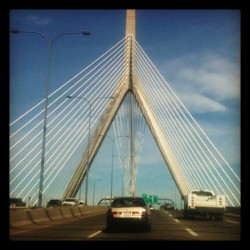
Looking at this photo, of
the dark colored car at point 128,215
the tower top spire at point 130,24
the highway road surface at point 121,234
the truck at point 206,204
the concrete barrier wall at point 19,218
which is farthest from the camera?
the tower top spire at point 130,24

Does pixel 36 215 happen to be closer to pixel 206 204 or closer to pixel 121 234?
pixel 121 234

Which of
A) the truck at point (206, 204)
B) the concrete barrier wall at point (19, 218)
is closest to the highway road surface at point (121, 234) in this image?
the concrete barrier wall at point (19, 218)

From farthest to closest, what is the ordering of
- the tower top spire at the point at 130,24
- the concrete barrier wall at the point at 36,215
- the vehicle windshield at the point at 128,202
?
the tower top spire at the point at 130,24, the concrete barrier wall at the point at 36,215, the vehicle windshield at the point at 128,202

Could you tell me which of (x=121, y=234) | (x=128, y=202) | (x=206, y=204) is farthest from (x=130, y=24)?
(x=121, y=234)

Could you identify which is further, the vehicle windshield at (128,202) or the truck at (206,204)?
the truck at (206,204)

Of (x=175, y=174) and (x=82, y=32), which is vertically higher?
(x=82, y=32)

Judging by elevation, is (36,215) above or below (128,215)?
below

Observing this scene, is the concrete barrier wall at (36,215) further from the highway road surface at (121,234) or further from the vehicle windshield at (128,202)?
the vehicle windshield at (128,202)
